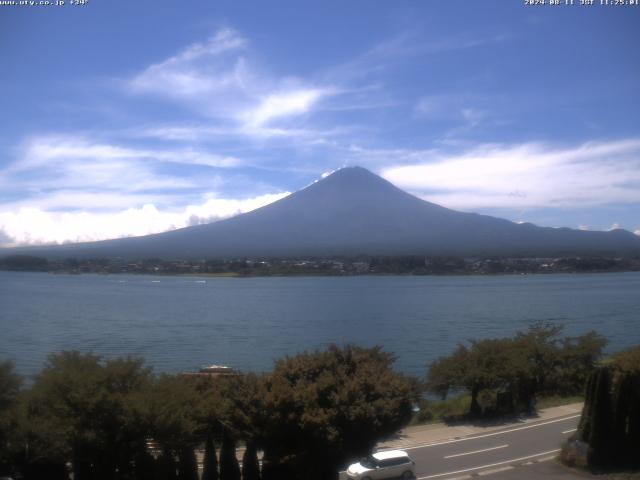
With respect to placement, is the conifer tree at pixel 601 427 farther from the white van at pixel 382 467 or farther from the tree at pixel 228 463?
the tree at pixel 228 463

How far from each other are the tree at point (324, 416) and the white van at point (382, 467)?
185mm

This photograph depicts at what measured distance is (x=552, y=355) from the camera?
18625mm

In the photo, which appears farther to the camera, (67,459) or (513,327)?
(513,327)

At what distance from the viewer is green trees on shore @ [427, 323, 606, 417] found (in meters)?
15.9

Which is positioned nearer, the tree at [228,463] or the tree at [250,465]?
the tree at [228,463]

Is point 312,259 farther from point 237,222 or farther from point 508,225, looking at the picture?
point 508,225

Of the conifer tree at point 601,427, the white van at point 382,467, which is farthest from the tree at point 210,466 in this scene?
the conifer tree at point 601,427

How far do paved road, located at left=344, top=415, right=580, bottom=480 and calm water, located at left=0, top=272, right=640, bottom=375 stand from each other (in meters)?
10.0

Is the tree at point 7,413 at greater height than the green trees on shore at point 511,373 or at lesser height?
greater

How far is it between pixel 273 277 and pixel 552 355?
76.1 metres

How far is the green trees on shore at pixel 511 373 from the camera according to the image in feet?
52.2

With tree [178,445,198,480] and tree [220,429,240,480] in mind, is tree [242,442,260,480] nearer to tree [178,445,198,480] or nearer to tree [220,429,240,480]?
tree [220,429,240,480]

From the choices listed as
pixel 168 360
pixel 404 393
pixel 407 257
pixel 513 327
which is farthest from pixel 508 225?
pixel 404 393

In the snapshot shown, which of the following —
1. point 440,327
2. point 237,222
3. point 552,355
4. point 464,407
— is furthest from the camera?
point 237,222
